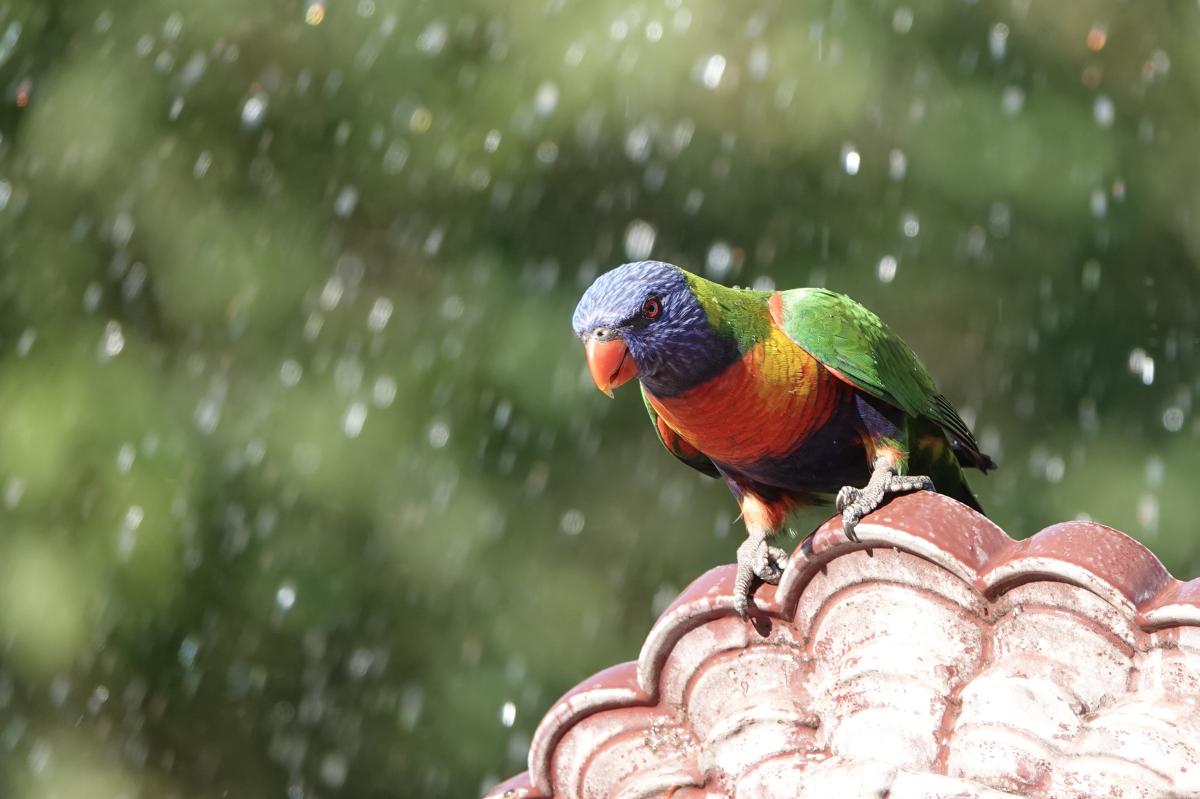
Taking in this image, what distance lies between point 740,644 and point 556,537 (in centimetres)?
322

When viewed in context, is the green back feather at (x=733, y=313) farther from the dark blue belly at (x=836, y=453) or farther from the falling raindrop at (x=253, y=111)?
the falling raindrop at (x=253, y=111)

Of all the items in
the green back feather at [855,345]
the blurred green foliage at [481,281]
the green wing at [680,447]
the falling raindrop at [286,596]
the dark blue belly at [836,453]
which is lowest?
the falling raindrop at [286,596]

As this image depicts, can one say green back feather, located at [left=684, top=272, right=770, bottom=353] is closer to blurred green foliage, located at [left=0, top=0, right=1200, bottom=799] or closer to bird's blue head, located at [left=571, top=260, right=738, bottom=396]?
bird's blue head, located at [left=571, top=260, right=738, bottom=396]

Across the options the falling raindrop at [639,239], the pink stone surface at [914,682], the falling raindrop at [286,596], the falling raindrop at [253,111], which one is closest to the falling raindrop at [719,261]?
the falling raindrop at [639,239]

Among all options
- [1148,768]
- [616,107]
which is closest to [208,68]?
[616,107]

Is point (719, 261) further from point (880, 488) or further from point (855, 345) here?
point (880, 488)

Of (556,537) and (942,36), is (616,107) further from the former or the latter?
(556,537)

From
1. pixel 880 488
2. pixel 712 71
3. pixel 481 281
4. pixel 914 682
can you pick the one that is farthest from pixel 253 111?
pixel 914 682

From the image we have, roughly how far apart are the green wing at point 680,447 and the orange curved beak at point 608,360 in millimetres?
258

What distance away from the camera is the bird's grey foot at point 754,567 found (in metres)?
1.44

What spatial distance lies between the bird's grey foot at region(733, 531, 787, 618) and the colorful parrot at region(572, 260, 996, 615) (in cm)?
5

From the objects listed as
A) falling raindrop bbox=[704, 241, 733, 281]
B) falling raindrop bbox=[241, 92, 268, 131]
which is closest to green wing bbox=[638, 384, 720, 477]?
falling raindrop bbox=[704, 241, 733, 281]

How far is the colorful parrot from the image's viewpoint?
206 cm

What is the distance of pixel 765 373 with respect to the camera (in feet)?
6.90
